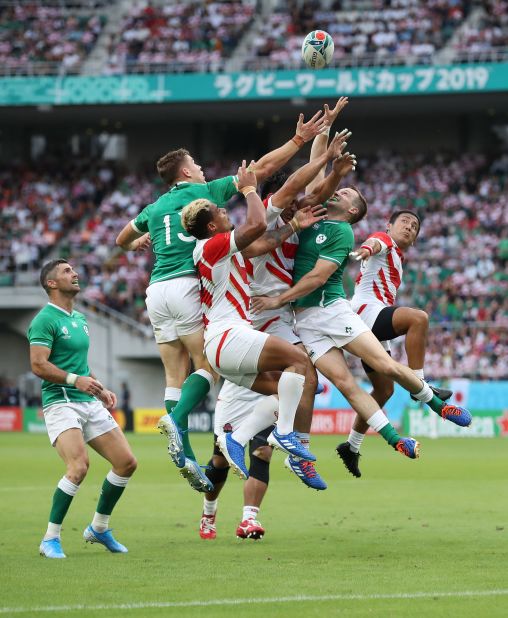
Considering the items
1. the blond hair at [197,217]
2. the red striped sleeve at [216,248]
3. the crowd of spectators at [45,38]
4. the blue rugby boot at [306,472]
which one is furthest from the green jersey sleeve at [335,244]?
the crowd of spectators at [45,38]

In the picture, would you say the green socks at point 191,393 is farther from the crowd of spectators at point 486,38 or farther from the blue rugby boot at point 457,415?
the crowd of spectators at point 486,38

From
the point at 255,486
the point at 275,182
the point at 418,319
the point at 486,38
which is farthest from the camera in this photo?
the point at 486,38

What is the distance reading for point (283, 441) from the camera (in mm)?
10727

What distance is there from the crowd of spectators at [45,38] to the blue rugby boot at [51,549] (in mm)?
33822

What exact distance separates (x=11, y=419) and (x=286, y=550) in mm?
29636

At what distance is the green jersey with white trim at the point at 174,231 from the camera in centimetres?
1146

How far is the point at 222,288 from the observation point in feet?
35.6

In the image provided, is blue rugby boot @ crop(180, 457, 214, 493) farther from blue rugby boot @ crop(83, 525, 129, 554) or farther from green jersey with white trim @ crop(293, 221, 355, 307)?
green jersey with white trim @ crop(293, 221, 355, 307)

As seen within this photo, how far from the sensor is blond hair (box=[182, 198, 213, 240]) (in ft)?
34.3

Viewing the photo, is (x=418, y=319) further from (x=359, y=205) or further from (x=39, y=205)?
(x=39, y=205)

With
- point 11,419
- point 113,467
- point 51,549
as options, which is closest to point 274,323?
point 113,467

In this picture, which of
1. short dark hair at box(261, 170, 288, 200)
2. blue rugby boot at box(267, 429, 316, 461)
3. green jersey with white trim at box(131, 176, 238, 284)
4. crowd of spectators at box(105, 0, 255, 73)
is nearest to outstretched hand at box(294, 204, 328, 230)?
green jersey with white trim at box(131, 176, 238, 284)

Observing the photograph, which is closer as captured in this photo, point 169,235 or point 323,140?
point 169,235

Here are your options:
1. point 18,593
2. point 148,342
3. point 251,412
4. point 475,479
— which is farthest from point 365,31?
Answer: point 18,593
